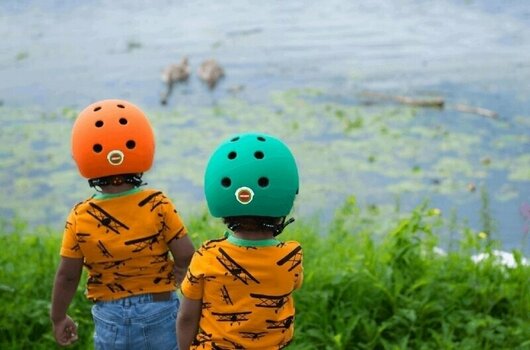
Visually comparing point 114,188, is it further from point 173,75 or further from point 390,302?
point 173,75

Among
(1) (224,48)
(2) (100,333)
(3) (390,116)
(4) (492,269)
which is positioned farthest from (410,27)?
(2) (100,333)

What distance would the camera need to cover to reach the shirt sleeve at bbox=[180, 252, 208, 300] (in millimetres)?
2254

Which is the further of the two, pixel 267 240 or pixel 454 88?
pixel 454 88

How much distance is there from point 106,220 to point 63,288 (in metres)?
0.32

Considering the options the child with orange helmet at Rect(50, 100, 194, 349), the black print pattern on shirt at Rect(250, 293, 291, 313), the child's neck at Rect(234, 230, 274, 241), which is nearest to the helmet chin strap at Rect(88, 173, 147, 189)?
the child with orange helmet at Rect(50, 100, 194, 349)

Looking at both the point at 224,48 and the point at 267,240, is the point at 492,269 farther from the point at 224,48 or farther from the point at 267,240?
the point at 224,48

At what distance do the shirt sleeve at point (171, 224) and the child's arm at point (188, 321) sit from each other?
0.36 meters

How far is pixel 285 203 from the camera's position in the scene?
220 cm

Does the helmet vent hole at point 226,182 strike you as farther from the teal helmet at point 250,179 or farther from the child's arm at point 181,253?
the child's arm at point 181,253

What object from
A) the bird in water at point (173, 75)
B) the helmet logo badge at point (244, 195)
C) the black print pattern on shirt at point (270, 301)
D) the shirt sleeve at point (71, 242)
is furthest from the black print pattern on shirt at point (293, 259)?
the bird in water at point (173, 75)

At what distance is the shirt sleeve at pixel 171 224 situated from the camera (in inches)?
103

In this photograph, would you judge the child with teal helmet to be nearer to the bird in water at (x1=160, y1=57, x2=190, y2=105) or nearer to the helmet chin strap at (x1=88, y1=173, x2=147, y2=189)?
the helmet chin strap at (x1=88, y1=173, x2=147, y2=189)

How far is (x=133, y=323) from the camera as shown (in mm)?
2664

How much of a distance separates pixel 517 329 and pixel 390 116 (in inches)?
250
